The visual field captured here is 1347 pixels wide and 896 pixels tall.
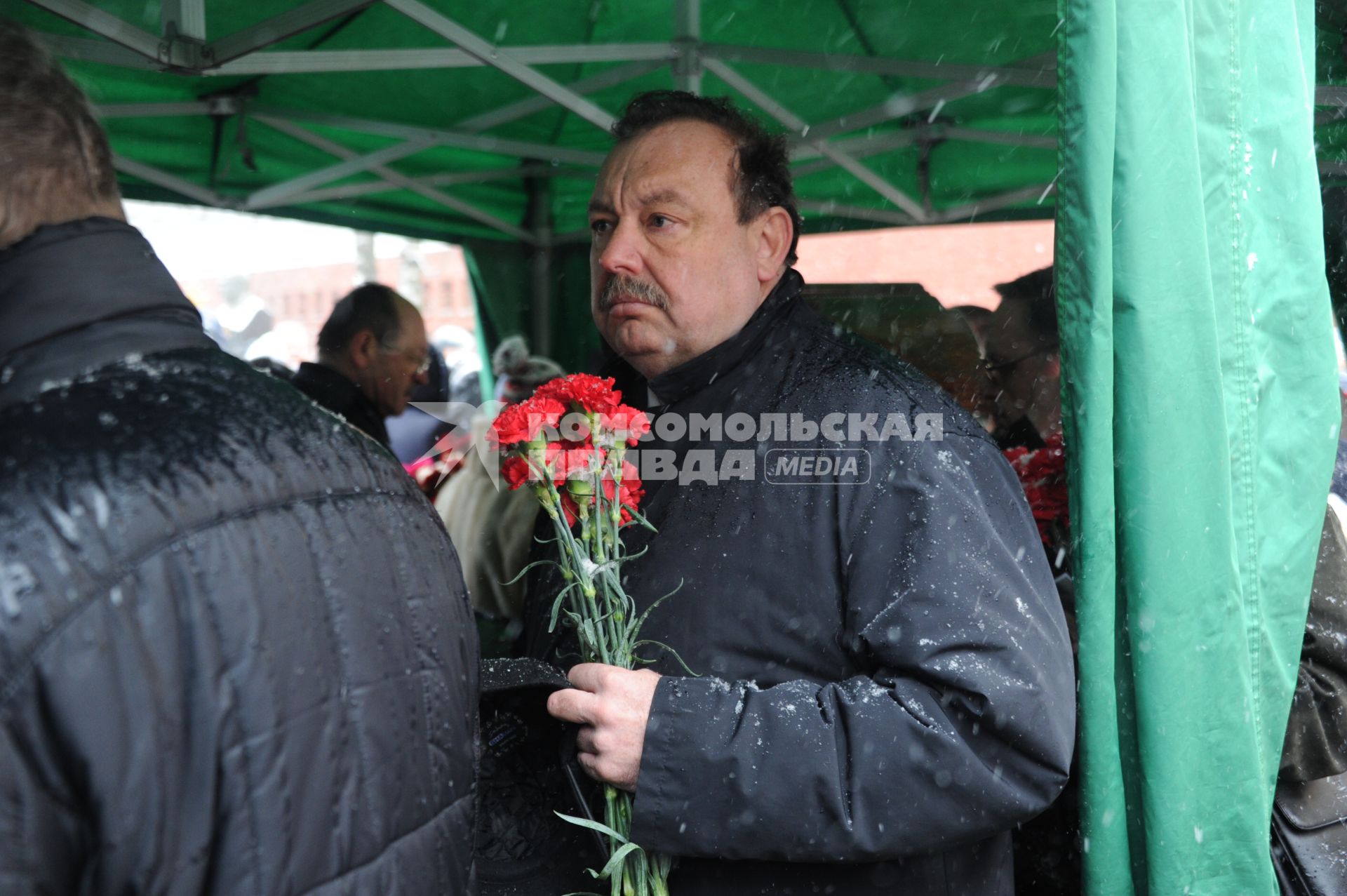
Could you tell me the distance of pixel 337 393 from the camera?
12.4 feet

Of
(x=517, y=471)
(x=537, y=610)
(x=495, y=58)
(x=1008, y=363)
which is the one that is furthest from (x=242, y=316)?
(x=517, y=471)

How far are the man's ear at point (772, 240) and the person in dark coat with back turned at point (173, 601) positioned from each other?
42.7 inches

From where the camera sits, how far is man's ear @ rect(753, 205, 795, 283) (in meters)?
1.95

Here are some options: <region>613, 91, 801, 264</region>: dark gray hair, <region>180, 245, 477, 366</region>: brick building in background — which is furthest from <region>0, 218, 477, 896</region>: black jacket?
<region>613, 91, 801, 264</region>: dark gray hair

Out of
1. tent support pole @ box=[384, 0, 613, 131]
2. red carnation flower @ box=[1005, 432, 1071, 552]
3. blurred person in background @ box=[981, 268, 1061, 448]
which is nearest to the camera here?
red carnation flower @ box=[1005, 432, 1071, 552]

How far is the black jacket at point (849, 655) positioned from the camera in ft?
4.53

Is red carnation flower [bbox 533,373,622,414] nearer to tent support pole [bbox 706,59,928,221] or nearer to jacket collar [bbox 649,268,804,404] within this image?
jacket collar [bbox 649,268,804,404]

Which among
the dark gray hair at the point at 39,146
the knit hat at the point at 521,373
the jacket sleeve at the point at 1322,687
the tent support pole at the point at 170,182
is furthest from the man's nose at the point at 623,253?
the tent support pole at the point at 170,182

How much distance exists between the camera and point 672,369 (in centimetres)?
183

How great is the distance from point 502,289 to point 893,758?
17.1ft

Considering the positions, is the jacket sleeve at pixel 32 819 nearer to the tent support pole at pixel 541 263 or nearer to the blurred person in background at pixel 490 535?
the blurred person in background at pixel 490 535

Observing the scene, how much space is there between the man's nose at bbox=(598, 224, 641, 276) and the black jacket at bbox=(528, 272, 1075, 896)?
0.23m

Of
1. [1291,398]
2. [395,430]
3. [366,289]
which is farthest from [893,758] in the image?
[395,430]

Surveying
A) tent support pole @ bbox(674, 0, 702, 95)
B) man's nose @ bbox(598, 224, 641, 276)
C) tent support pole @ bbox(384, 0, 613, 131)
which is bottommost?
man's nose @ bbox(598, 224, 641, 276)
